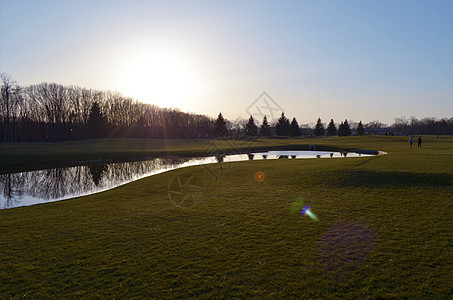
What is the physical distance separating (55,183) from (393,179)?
1102 inches

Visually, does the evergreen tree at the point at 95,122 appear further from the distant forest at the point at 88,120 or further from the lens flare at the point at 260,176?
the lens flare at the point at 260,176

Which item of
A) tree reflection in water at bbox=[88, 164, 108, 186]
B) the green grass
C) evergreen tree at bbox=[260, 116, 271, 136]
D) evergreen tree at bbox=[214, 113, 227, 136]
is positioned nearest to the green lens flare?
the green grass

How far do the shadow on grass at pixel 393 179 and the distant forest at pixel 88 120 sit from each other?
83.2 metres

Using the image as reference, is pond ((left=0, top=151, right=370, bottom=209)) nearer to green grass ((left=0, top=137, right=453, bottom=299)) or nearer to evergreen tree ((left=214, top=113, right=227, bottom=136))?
green grass ((left=0, top=137, right=453, bottom=299))

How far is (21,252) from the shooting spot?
28.3 feet

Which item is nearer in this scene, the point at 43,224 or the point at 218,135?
the point at 43,224

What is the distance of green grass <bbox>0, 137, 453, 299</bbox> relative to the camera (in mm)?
6336

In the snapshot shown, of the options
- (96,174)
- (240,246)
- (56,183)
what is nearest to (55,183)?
(56,183)

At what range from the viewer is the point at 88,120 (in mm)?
83500

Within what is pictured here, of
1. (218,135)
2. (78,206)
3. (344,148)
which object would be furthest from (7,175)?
(218,135)

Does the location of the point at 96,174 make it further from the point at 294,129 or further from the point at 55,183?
the point at 294,129

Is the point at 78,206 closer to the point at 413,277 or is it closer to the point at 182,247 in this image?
the point at 182,247

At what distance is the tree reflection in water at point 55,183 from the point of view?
18.6 meters

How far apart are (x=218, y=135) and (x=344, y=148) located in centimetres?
6367
